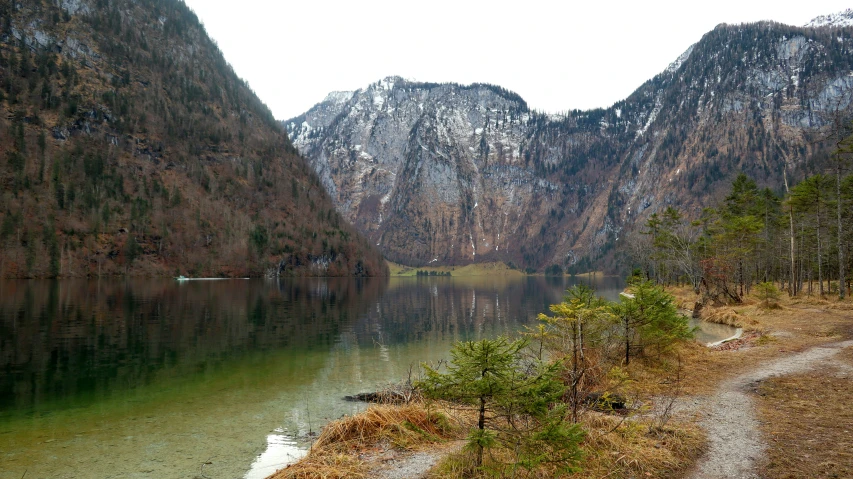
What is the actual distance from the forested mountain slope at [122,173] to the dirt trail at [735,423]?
13469 centimetres

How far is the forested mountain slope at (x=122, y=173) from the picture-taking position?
116375 mm

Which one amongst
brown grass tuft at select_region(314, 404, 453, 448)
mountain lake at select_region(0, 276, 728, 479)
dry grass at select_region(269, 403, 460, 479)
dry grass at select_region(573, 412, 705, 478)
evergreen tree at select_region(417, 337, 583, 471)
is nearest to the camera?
evergreen tree at select_region(417, 337, 583, 471)

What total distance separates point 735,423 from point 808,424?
1.34m

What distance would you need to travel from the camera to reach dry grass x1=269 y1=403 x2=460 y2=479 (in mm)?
8555

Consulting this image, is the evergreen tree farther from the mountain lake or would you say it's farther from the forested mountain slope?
the forested mountain slope

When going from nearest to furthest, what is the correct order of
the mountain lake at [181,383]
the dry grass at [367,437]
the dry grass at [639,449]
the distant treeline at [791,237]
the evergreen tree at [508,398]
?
the evergreen tree at [508,398] < the dry grass at [639,449] < the dry grass at [367,437] < the mountain lake at [181,383] < the distant treeline at [791,237]

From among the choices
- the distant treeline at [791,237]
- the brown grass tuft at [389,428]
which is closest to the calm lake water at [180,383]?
the brown grass tuft at [389,428]

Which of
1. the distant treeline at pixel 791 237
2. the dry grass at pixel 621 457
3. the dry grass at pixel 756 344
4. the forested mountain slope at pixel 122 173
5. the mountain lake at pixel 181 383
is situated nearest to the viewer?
the dry grass at pixel 621 457

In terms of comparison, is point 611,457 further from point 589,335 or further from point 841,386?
point 841,386

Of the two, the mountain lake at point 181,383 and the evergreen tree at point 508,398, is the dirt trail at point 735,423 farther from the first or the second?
the mountain lake at point 181,383

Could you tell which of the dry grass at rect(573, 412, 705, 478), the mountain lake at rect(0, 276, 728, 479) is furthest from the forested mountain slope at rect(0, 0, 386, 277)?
the dry grass at rect(573, 412, 705, 478)

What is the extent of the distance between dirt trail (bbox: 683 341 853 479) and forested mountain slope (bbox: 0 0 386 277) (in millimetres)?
134688

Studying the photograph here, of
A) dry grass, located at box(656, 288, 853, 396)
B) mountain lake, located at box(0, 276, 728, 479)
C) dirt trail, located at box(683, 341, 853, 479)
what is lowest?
mountain lake, located at box(0, 276, 728, 479)

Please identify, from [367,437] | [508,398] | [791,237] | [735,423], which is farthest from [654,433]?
[791,237]
